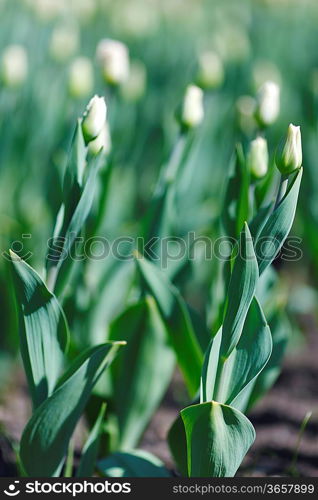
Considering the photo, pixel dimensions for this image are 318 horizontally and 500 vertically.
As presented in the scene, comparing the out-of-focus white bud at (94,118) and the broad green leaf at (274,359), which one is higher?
the out-of-focus white bud at (94,118)

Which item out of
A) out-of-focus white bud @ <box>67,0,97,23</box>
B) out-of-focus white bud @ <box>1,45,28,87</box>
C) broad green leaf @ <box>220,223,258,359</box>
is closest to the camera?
broad green leaf @ <box>220,223,258,359</box>

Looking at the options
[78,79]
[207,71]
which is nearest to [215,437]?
[207,71]

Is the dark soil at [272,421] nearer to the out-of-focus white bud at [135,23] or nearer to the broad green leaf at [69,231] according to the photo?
the broad green leaf at [69,231]

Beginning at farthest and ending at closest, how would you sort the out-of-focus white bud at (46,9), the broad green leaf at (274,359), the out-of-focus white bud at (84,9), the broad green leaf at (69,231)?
the out-of-focus white bud at (84,9)
the out-of-focus white bud at (46,9)
the broad green leaf at (274,359)
the broad green leaf at (69,231)

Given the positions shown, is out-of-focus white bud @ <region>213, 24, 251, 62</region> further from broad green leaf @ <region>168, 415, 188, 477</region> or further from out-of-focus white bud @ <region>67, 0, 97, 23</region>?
broad green leaf @ <region>168, 415, 188, 477</region>

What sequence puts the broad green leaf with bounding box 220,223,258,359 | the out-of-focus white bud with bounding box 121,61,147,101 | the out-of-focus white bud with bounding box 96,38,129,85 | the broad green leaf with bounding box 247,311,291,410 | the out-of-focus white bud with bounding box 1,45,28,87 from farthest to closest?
the out-of-focus white bud with bounding box 121,61,147,101, the out-of-focus white bud with bounding box 1,45,28,87, the out-of-focus white bud with bounding box 96,38,129,85, the broad green leaf with bounding box 247,311,291,410, the broad green leaf with bounding box 220,223,258,359

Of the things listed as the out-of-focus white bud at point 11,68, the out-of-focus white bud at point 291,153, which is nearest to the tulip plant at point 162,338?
the out-of-focus white bud at point 291,153

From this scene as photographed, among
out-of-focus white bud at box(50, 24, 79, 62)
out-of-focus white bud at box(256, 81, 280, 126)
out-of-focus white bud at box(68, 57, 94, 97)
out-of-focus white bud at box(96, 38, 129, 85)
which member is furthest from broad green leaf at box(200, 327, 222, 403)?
out-of-focus white bud at box(50, 24, 79, 62)

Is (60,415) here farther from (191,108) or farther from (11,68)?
(11,68)
